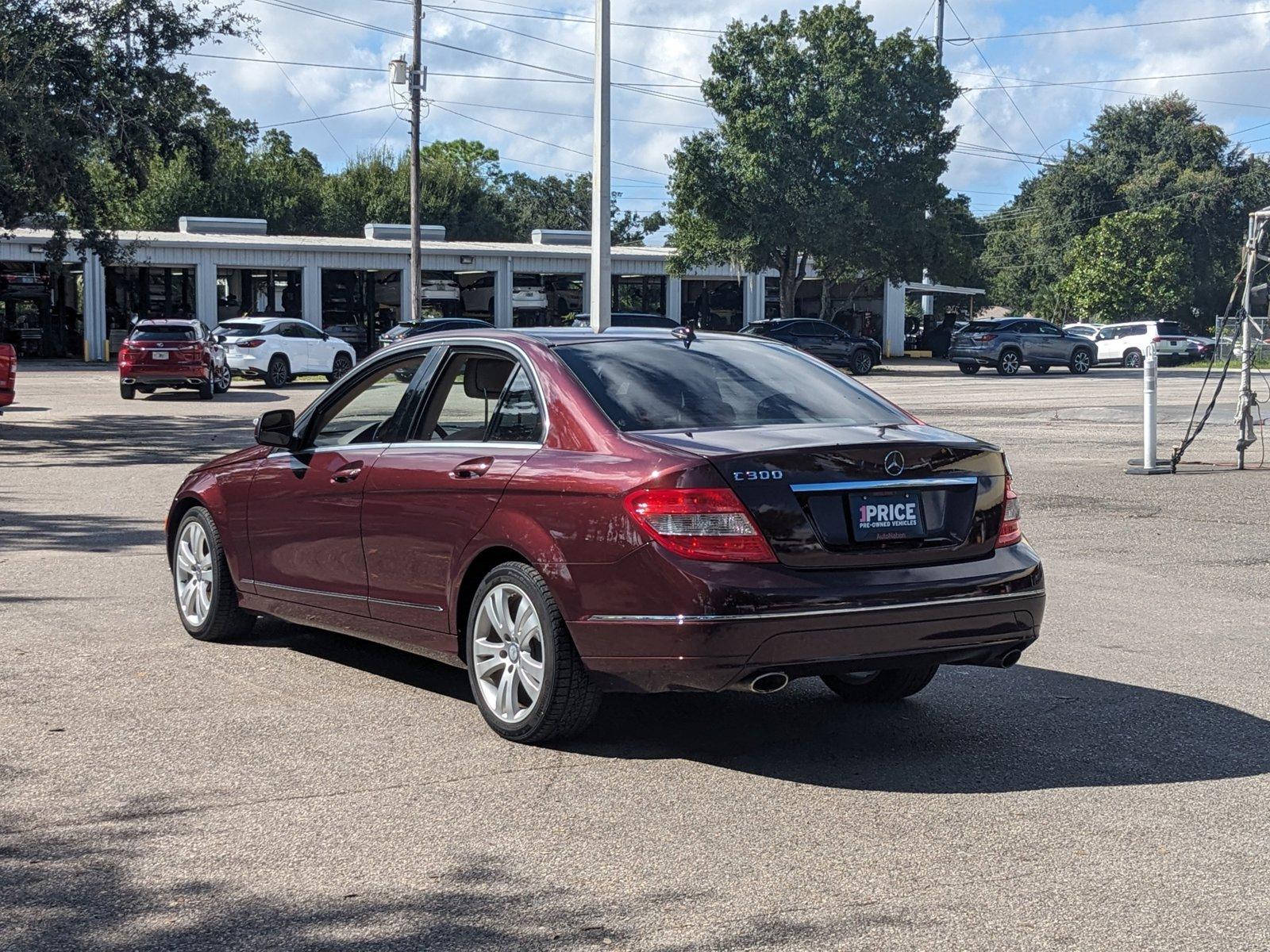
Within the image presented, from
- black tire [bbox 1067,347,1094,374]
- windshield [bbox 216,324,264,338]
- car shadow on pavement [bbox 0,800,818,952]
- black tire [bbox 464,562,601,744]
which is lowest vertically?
car shadow on pavement [bbox 0,800,818,952]

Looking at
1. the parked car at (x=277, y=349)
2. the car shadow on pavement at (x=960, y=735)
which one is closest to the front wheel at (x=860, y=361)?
the parked car at (x=277, y=349)

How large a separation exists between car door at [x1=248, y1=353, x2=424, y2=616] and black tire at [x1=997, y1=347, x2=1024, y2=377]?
→ 39.9 m

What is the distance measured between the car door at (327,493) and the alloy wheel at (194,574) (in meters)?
0.56

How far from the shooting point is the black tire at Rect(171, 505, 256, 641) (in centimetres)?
755

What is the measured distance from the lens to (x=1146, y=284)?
6419cm

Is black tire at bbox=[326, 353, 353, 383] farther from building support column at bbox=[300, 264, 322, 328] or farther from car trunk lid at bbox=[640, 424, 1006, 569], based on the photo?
car trunk lid at bbox=[640, 424, 1006, 569]

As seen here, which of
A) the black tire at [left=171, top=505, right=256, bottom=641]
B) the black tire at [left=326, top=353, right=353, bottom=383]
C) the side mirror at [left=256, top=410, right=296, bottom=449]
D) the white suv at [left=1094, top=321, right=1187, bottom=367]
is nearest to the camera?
the side mirror at [left=256, top=410, right=296, bottom=449]

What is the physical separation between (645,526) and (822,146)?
1809 inches

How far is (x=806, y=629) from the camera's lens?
511 centimetres

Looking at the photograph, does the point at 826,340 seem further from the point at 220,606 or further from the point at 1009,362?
the point at 220,606

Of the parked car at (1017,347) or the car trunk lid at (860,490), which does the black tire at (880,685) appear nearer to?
the car trunk lid at (860,490)

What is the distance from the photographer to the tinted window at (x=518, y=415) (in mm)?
5859

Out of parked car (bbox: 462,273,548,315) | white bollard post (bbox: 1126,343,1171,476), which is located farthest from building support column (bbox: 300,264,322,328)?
white bollard post (bbox: 1126,343,1171,476)

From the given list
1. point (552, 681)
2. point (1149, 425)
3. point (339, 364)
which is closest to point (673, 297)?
point (339, 364)
